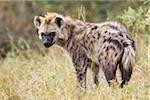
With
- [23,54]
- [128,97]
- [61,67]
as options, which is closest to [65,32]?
[61,67]

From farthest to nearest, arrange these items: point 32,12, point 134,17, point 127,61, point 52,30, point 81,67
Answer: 1. point 32,12
2. point 134,17
3. point 52,30
4. point 81,67
5. point 127,61

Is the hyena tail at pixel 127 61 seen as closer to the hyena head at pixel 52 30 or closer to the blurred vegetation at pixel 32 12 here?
the hyena head at pixel 52 30

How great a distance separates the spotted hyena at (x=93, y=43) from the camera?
8.80 m

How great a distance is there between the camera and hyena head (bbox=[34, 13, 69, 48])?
32.0 ft

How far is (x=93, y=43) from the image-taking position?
9320 millimetres

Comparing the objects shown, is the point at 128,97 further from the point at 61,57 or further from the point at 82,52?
the point at 61,57

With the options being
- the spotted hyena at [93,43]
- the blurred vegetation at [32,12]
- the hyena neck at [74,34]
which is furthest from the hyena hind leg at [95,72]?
the blurred vegetation at [32,12]

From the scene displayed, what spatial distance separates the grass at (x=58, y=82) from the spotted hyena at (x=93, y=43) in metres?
0.16

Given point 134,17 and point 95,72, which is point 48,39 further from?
point 134,17

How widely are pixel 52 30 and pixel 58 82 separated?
999 millimetres

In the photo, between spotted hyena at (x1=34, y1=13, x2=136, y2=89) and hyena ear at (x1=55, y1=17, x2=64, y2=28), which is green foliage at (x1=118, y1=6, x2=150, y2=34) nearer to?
Answer: spotted hyena at (x1=34, y1=13, x2=136, y2=89)

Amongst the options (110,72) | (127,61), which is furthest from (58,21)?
(127,61)

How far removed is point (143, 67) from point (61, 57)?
7.75 ft

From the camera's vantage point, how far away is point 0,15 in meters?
19.5
